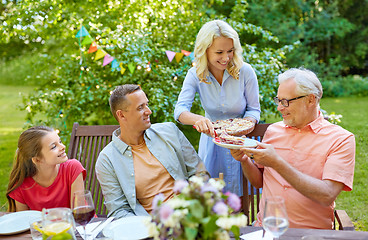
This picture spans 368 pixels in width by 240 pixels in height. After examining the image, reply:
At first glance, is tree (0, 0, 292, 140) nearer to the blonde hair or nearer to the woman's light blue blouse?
Result: the woman's light blue blouse

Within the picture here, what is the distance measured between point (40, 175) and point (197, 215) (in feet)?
5.10

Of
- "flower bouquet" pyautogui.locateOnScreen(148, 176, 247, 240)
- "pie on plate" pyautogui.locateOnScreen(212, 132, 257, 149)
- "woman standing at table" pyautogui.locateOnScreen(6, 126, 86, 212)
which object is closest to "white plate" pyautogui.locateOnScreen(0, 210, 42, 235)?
"woman standing at table" pyautogui.locateOnScreen(6, 126, 86, 212)

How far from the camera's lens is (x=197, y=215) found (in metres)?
1.16

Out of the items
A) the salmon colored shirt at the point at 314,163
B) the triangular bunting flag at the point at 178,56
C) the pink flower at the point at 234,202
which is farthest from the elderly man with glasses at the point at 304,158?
the triangular bunting flag at the point at 178,56

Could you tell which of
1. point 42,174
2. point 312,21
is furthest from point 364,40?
point 42,174

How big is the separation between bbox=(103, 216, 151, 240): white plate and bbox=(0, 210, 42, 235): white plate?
1.45 feet

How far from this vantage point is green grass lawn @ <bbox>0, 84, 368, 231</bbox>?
402 cm

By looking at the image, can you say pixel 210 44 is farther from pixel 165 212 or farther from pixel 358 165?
pixel 358 165

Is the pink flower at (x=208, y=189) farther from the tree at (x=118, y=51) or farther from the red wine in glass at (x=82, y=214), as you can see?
the tree at (x=118, y=51)

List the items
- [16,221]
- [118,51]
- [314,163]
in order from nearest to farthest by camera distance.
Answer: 1. [16,221]
2. [314,163]
3. [118,51]

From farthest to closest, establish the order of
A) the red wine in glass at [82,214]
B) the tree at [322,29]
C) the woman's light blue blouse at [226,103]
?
the tree at [322,29]
the woman's light blue blouse at [226,103]
the red wine in glass at [82,214]

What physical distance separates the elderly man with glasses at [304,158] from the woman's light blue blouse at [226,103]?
0.31 m

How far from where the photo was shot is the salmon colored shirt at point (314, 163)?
1.98 m

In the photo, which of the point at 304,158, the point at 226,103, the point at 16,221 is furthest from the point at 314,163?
the point at 16,221
